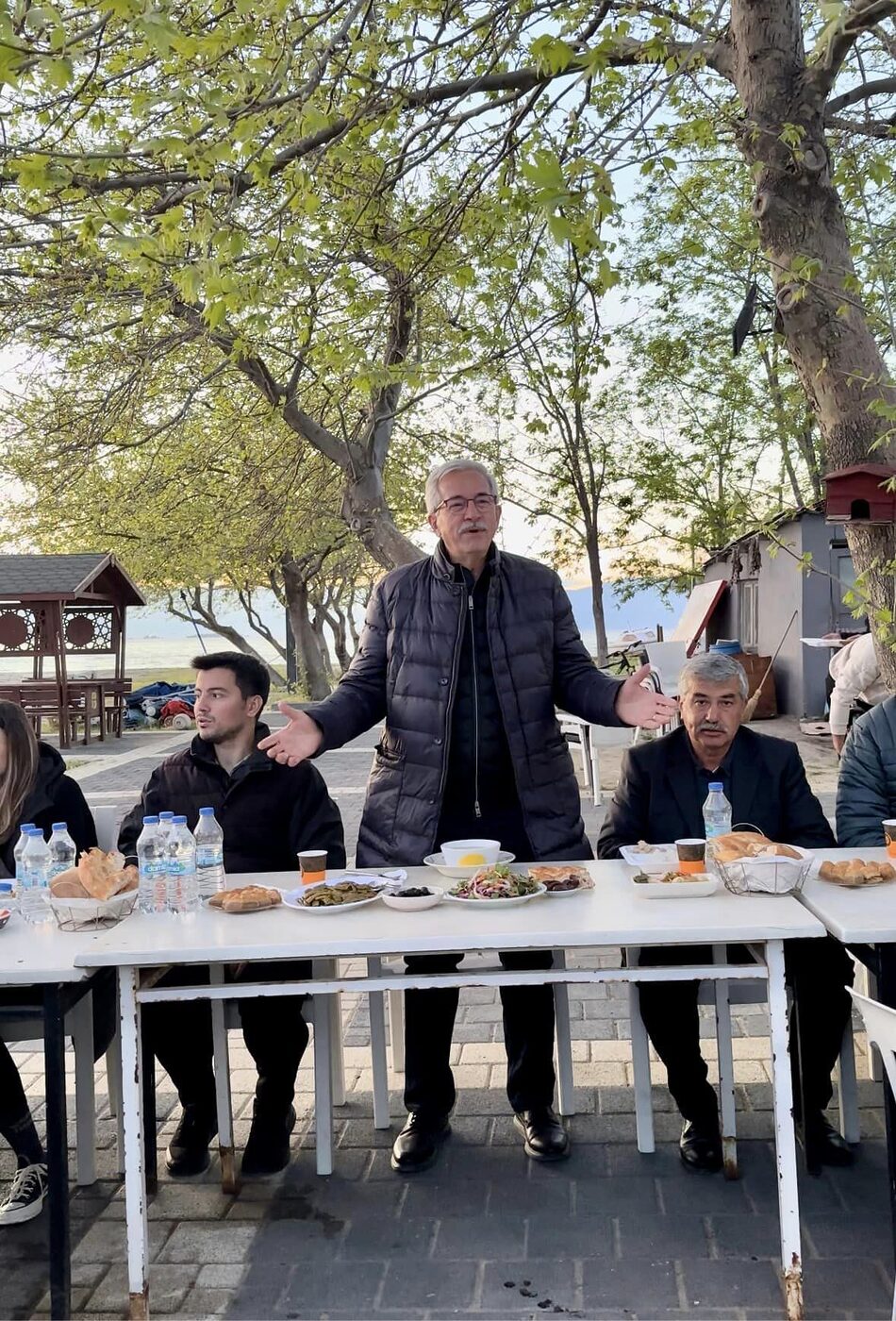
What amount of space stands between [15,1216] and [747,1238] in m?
1.95

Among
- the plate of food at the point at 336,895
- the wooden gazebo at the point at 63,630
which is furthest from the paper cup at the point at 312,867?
the wooden gazebo at the point at 63,630

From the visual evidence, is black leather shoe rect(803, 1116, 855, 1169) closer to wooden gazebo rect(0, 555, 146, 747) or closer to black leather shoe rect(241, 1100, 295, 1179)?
black leather shoe rect(241, 1100, 295, 1179)

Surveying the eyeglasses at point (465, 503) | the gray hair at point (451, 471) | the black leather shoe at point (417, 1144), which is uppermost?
the gray hair at point (451, 471)

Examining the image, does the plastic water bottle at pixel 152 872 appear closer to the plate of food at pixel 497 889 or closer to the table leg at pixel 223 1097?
the table leg at pixel 223 1097

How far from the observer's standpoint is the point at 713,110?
7.06 metres

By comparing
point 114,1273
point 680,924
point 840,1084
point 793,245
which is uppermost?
point 793,245

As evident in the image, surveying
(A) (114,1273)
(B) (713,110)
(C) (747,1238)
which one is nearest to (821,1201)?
(C) (747,1238)

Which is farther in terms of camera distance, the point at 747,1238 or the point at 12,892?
→ the point at 12,892

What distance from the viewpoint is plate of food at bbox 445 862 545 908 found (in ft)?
9.44

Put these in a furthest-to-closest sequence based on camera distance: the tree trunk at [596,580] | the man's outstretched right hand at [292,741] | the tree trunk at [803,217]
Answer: the tree trunk at [596,580] → the tree trunk at [803,217] → the man's outstretched right hand at [292,741]

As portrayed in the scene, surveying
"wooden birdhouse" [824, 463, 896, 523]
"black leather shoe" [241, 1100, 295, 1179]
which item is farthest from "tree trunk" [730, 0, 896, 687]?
"black leather shoe" [241, 1100, 295, 1179]

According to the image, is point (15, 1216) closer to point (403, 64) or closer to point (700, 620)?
point (403, 64)

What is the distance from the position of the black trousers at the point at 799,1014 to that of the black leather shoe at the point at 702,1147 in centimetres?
3

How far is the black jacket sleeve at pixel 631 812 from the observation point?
3.72m
